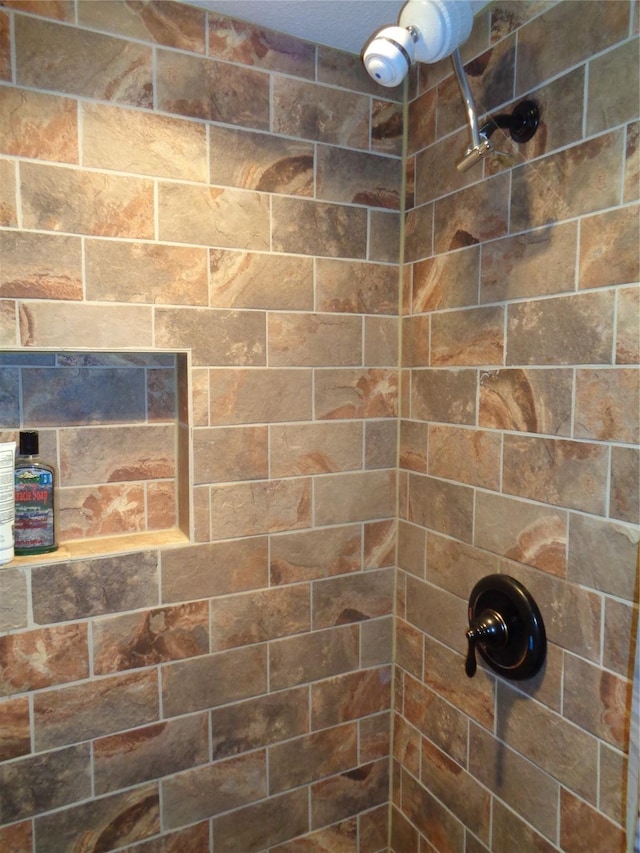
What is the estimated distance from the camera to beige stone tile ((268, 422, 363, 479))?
1.30m

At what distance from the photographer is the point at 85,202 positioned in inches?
43.0

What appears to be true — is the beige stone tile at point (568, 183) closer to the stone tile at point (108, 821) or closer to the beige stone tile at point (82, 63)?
the beige stone tile at point (82, 63)

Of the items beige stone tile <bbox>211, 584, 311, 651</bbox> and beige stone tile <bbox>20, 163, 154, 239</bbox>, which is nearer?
beige stone tile <bbox>20, 163, 154, 239</bbox>

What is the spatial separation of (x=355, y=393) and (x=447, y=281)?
0.33 meters

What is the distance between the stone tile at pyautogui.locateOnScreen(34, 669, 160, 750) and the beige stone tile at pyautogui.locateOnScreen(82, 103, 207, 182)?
1.03 m

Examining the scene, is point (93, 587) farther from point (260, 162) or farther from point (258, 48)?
point (258, 48)

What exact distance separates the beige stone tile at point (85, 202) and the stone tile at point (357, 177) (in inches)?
15.7

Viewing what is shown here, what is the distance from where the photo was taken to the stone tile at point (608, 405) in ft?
2.90

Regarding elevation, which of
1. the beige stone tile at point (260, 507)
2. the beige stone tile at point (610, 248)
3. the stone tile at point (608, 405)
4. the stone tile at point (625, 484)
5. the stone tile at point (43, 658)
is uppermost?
the beige stone tile at point (610, 248)

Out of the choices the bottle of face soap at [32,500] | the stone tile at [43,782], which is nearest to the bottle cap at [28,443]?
the bottle of face soap at [32,500]

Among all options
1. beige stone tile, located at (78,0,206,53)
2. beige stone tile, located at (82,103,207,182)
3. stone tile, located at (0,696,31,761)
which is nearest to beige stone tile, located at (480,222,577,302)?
beige stone tile, located at (82,103,207,182)

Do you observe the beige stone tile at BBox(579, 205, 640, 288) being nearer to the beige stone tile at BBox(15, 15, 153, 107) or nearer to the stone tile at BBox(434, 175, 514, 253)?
the stone tile at BBox(434, 175, 514, 253)

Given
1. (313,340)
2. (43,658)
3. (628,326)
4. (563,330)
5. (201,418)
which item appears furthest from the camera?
(313,340)

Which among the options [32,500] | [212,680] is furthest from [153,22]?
[212,680]
